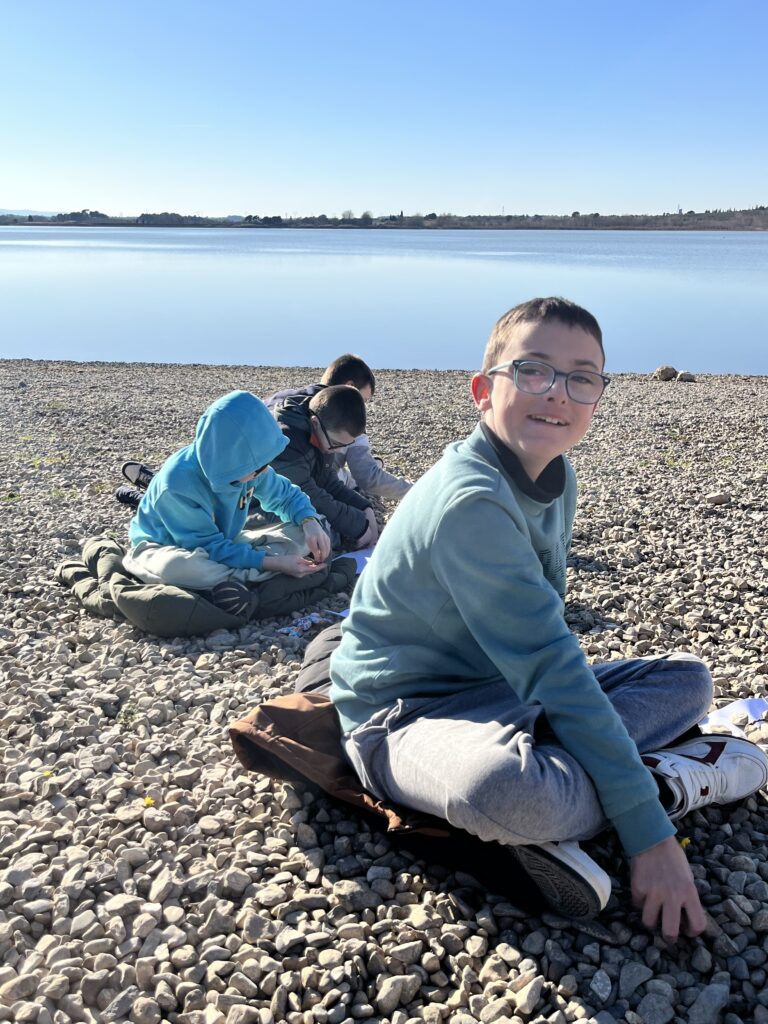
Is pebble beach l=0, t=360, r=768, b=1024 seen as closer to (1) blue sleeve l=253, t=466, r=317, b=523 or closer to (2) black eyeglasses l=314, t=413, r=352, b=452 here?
(1) blue sleeve l=253, t=466, r=317, b=523

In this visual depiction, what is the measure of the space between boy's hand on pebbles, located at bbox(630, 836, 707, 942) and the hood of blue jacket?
3165 millimetres

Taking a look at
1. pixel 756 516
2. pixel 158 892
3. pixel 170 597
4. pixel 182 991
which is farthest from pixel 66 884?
pixel 756 516

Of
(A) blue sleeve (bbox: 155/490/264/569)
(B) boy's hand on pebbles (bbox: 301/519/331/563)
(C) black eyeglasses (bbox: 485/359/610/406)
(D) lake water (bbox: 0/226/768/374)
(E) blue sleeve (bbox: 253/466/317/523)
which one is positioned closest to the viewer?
(C) black eyeglasses (bbox: 485/359/610/406)

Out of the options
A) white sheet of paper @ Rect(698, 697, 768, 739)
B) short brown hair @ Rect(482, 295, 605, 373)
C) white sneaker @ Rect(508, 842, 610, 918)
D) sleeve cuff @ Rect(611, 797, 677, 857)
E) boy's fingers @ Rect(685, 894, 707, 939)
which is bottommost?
white sheet of paper @ Rect(698, 697, 768, 739)

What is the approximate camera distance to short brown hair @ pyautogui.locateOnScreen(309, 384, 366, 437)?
6152 millimetres

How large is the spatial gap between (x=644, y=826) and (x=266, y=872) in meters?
1.21

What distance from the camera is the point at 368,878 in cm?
290

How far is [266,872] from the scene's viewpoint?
2.96m

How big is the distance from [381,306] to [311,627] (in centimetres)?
3228

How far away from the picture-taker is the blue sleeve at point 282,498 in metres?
5.70

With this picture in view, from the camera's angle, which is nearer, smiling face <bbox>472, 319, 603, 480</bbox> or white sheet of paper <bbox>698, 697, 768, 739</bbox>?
smiling face <bbox>472, 319, 603, 480</bbox>

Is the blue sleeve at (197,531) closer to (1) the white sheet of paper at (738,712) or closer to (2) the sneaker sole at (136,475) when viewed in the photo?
(2) the sneaker sole at (136,475)

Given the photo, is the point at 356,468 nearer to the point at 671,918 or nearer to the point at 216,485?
the point at 216,485

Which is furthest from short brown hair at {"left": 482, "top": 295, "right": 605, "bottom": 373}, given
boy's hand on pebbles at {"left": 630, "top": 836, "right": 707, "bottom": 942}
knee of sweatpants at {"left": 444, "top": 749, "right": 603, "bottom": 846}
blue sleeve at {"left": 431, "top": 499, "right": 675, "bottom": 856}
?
boy's hand on pebbles at {"left": 630, "top": 836, "right": 707, "bottom": 942}
